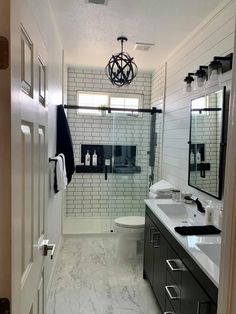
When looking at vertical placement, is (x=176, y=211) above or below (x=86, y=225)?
above

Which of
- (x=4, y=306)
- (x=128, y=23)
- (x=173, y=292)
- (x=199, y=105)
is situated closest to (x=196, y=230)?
(x=173, y=292)

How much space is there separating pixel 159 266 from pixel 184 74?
2095 millimetres

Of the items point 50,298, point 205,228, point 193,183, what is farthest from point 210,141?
point 50,298

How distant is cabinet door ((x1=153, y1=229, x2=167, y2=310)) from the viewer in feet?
7.24

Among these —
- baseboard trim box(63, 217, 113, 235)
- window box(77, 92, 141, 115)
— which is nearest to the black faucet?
baseboard trim box(63, 217, 113, 235)

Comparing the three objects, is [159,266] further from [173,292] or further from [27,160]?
[27,160]

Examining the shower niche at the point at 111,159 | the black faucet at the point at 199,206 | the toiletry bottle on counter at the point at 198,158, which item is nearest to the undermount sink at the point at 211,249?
the black faucet at the point at 199,206

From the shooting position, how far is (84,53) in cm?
366

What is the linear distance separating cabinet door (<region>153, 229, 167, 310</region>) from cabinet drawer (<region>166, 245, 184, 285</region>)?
0.51ft

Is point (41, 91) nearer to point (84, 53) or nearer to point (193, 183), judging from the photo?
point (193, 183)

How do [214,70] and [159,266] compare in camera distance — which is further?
[159,266]

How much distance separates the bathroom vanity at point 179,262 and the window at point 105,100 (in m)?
2.30

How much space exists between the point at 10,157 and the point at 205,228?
1.68 m

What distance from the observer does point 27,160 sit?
1027 mm
